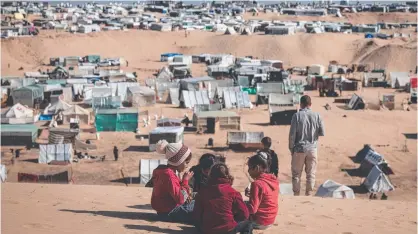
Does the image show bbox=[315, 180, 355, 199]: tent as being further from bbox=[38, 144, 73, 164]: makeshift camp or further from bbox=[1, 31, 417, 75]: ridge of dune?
bbox=[1, 31, 417, 75]: ridge of dune

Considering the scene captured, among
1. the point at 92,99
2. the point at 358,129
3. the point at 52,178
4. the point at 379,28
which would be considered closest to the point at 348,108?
the point at 358,129

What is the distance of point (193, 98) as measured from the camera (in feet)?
116

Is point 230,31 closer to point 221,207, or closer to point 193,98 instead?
point 193,98

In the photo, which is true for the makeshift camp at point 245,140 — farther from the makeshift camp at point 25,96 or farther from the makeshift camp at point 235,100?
the makeshift camp at point 25,96

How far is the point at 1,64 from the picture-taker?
173 ft

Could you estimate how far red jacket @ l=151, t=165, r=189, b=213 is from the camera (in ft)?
23.0

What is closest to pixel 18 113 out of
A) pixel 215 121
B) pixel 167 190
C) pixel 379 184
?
pixel 215 121

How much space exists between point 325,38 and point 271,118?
36.5 meters

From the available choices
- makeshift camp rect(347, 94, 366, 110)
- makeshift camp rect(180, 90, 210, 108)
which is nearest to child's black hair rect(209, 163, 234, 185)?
makeshift camp rect(180, 90, 210, 108)

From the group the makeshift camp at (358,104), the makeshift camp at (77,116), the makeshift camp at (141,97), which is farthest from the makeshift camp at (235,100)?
the makeshift camp at (77,116)

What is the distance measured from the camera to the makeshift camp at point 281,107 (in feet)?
100

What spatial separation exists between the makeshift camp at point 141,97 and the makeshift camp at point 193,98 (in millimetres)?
1824

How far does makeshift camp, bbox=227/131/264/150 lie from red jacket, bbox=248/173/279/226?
1753 cm

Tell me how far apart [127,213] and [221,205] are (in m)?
1.99
